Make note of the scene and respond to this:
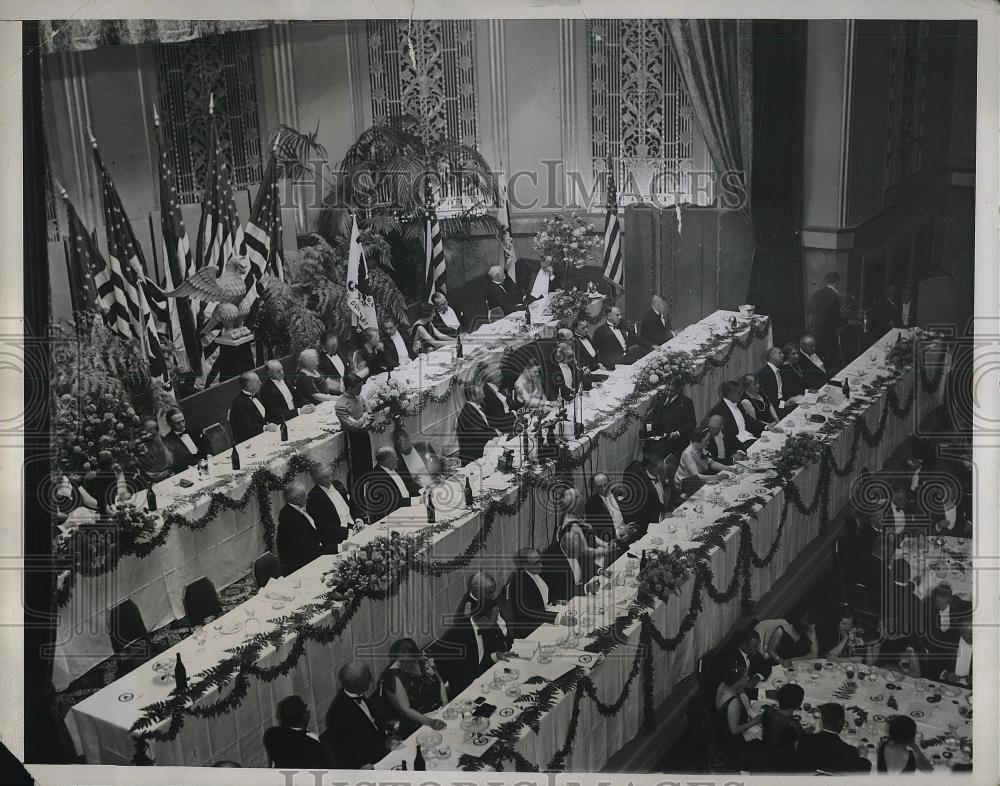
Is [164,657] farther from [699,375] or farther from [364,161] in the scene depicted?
[699,375]

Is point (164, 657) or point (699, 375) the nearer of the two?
point (164, 657)

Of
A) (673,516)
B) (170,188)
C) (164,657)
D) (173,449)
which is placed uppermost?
(170,188)

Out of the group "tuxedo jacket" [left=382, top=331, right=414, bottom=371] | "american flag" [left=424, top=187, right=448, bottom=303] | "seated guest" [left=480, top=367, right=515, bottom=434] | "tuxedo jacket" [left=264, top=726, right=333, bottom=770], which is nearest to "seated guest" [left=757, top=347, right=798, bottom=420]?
"seated guest" [left=480, top=367, right=515, bottom=434]

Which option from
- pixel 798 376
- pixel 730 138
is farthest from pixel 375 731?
pixel 730 138

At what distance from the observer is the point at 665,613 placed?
761cm

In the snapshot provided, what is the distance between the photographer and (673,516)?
25.6 feet

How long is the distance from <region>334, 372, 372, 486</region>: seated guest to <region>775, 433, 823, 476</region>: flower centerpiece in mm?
2752

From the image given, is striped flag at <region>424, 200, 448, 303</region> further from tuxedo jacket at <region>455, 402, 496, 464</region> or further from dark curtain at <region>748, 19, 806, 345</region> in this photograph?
dark curtain at <region>748, 19, 806, 345</region>

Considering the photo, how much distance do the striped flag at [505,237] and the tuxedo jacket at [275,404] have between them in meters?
1.64

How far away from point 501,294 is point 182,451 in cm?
231

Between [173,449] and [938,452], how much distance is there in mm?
4958

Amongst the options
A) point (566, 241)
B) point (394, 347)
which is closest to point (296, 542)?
point (394, 347)

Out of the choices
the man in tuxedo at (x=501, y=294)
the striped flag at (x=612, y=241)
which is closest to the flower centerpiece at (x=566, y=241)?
the striped flag at (x=612, y=241)

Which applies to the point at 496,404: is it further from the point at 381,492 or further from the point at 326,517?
the point at 326,517
